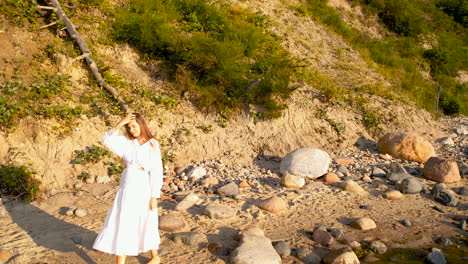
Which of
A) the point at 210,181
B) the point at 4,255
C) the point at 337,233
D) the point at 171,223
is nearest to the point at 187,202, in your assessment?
the point at 171,223

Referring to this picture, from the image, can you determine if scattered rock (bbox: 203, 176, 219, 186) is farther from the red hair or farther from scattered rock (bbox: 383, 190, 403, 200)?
scattered rock (bbox: 383, 190, 403, 200)

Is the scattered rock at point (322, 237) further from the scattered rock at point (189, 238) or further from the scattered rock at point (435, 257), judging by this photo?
the scattered rock at point (189, 238)

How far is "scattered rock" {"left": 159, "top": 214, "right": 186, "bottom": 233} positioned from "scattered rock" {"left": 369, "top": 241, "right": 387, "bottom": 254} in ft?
8.45

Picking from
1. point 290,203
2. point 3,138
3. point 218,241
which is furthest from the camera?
point 3,138

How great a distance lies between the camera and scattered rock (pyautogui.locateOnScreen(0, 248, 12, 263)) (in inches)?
152

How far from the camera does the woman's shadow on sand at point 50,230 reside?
421 centimetres

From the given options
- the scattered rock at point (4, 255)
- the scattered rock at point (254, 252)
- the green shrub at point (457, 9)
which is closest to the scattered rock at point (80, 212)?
the scattered rock at point (4, 255)

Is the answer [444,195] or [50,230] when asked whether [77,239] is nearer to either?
[50,230]

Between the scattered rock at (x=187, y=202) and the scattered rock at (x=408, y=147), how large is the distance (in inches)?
205

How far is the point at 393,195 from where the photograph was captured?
6.13 metres

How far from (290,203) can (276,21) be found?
8.25 m

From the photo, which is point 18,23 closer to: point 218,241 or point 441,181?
point 218,241

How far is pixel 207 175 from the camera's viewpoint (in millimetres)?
6895

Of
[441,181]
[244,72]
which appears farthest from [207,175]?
[441,181]
